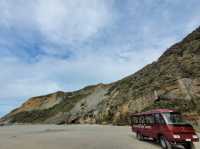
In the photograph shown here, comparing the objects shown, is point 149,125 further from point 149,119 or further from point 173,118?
point 173,118

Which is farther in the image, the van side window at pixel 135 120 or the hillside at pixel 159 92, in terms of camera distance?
the hillside at pixel 159 92

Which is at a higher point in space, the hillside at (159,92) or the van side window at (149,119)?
the hillside at (159,92)

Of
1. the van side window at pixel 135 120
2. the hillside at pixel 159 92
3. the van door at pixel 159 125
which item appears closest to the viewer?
the van door at pixel 159 125

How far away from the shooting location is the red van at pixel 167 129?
15.6 meters

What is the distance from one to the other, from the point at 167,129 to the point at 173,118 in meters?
1.17

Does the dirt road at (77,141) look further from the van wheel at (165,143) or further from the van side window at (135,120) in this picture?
the van side window at (135,120)

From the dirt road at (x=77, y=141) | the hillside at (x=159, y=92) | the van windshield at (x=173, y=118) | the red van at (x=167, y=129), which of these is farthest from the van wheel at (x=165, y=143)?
the hillside at (x=159, y=92)

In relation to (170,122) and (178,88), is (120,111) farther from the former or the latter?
(170,122)

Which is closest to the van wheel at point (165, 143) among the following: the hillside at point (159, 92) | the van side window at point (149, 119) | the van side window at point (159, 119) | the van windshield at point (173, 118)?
the van side window at point (159, 119)

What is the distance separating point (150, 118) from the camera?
19641mm

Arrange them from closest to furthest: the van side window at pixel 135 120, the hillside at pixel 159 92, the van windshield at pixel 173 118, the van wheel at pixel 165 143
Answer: the van wheel at pixel 165 143 → the van windshield at pixel 173 118 → the van side window at pixel 135 120 → the hillside at pixel 159 92

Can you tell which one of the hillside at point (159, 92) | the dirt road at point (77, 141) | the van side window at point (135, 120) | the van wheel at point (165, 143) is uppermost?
the hillside at point (159, 92)

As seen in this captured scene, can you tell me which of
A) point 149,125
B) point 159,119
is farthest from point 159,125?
point 149,125

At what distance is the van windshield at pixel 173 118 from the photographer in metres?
16.9
